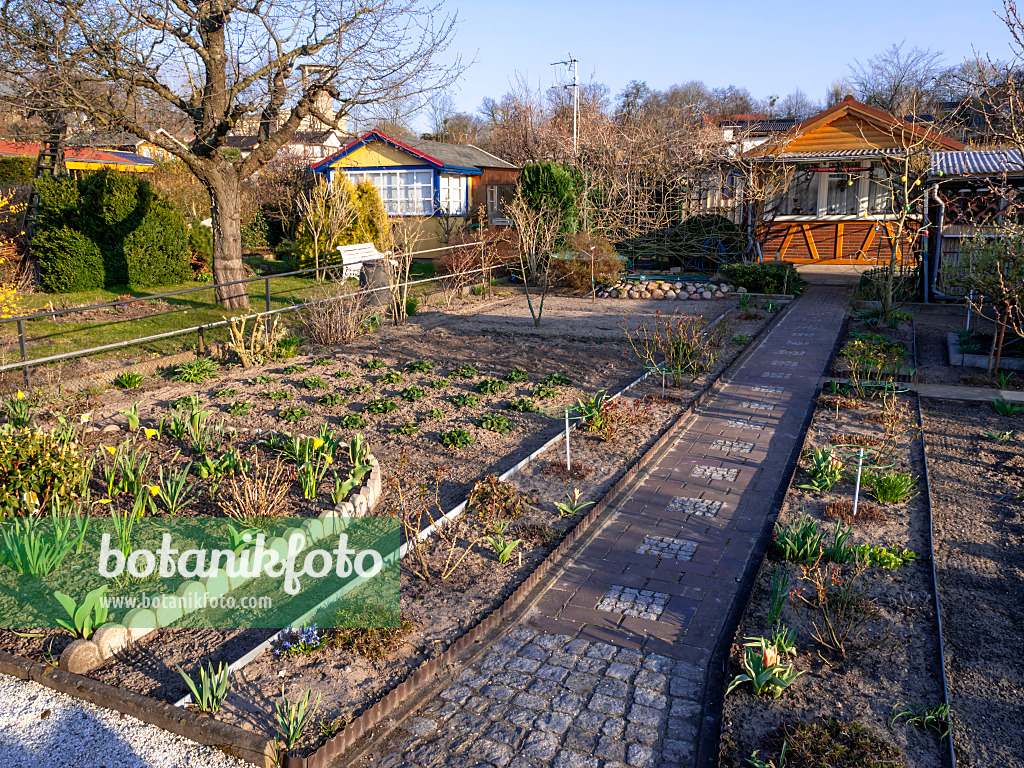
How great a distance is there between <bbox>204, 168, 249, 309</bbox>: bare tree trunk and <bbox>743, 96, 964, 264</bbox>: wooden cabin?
10.9 metres

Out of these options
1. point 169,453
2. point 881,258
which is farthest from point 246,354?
point 881,258

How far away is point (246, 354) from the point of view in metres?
9.04

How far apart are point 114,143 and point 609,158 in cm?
1094

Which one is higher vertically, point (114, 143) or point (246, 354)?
point (114, 143)

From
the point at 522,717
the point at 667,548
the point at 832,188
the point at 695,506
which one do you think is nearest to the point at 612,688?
the point at 522,717

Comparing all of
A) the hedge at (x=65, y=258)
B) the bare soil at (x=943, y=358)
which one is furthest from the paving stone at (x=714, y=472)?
the hedge at (x=65, y=258)

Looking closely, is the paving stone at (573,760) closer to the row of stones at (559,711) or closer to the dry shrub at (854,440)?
the row of stones at (559,711)

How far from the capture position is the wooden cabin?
16.6m

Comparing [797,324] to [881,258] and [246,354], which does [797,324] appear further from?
[246,354]

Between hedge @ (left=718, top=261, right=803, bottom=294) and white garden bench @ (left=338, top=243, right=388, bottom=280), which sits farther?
hedge @ (left=718, top=261, right=803, bottom=294)

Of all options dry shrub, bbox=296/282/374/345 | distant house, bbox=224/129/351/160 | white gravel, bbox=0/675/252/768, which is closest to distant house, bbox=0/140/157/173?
distant house, bbox=224/129/351/160

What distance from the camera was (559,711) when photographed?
3275 mm

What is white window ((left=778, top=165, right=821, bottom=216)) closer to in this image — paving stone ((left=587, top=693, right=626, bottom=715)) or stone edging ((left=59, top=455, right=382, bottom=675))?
stone edging ((left=59, top=455, right=382, bottom=675))

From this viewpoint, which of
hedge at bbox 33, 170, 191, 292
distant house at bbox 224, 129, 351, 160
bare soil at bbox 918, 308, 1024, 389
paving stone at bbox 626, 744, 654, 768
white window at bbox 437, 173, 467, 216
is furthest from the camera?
distant house at bbox 224, 129, 351, 160
